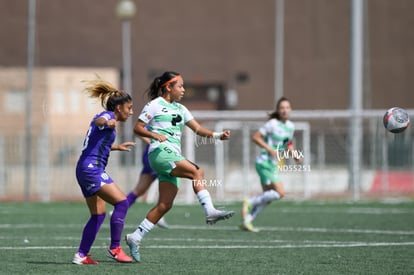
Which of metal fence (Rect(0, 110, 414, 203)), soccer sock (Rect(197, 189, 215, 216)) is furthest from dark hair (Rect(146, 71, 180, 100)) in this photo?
metal fence (Rect(0, 110, 414, 203))

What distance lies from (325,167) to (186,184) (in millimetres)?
4941

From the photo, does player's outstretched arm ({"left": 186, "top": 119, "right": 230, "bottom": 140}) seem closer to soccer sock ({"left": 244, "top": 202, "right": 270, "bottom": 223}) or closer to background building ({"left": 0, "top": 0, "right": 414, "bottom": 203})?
soccer sock ({"left": 244, "top": 202, "right": 270, "bottom": 223})

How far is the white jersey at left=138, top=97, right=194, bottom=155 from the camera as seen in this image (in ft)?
38.2

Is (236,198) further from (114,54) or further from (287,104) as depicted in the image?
(114,54)

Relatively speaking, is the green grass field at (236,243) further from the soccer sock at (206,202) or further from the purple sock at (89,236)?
the soccer sock at (206,202)

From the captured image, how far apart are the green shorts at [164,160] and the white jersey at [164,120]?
7 cm

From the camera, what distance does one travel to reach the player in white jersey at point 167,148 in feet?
37.5

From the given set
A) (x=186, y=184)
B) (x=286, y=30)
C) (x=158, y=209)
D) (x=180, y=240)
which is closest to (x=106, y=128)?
(x=158, y=209)

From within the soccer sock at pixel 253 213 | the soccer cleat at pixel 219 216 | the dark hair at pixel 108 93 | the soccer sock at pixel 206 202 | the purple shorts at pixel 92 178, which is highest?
the dark hair at pixel 108 93

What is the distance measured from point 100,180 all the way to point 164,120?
1156 mm

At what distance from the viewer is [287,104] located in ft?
54.5

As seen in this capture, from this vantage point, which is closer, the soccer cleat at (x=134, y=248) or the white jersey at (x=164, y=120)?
the soccer cleat at (x=134, y=248)

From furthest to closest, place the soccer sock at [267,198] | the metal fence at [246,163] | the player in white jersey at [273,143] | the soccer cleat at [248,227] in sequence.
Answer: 1. the metal fence at [246,163]
2. the player in white jersey at [273,143]
3. the soccer sock at [267,198]
4. the soccer cleat at [248,227]

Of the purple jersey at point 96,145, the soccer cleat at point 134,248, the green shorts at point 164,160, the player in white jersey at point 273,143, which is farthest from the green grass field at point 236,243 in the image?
the purple jersey at point 96,145
